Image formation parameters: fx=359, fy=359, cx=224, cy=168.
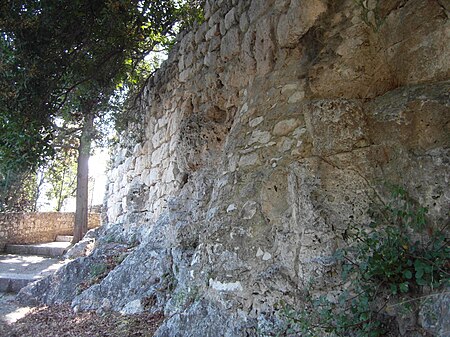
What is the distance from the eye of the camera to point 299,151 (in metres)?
2.15

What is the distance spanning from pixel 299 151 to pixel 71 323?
257 cm

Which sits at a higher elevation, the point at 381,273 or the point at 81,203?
the point at 81,203

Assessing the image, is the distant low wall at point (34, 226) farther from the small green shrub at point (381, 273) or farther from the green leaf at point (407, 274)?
the green leaf at point (407, 274)

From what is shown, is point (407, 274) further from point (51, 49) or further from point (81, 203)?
point (81, 203)

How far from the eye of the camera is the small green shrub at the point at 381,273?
1484 millimetres

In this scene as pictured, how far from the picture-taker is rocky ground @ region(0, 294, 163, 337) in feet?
9.22

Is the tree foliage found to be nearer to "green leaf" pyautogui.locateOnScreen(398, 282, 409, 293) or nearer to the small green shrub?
the small green shrub

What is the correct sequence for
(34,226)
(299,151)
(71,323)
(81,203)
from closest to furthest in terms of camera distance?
(299,151), (71,323), (81,203), (34,226)

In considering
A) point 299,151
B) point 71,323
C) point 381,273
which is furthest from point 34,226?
point 381,273

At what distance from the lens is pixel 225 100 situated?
3424mm

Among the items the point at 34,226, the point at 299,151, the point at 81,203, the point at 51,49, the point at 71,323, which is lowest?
the point at 71,323

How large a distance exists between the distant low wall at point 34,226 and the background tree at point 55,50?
23.6 ft

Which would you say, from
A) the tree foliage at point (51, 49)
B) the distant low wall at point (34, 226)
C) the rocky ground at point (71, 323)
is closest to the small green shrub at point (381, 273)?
the rocky ground at point (71, 323)

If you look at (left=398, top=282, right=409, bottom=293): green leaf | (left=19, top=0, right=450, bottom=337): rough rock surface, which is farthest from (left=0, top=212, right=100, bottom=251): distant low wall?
(left=398, top=282, right=409, bottom=293): green leaf
